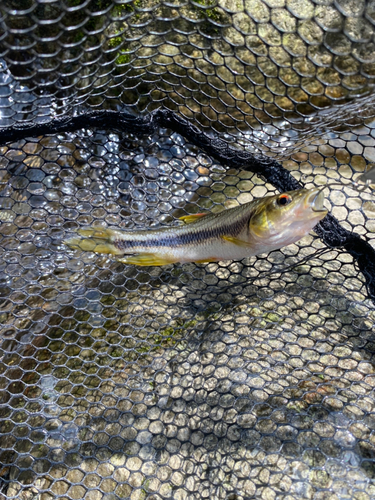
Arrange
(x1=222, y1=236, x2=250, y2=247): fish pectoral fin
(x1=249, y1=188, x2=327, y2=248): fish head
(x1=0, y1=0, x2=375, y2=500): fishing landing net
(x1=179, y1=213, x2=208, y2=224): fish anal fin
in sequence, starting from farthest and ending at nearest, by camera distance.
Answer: (x1=179, y1=213, x2=208, y2=224): fish anal fin
(x1=222, y1=236, x2=250, y2=247): fish pectoral fin
(x1=249, y1=188, x2=327, y2=248): fish head
(x1=0, y1=0, x2=375, y2=500): fishing landing net

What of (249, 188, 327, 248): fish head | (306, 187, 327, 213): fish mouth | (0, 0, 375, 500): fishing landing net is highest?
(306, 187, 327, 213): fish mouth

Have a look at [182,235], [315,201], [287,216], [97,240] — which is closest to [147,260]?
[182,235]

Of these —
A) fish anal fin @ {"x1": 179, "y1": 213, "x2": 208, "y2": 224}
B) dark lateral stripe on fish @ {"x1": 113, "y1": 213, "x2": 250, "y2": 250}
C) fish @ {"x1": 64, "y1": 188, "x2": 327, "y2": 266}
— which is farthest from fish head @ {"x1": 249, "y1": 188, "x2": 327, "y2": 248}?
fish anal fin @ {"x1": 179, "y1": 213, "x2": 208, "y2": 224}

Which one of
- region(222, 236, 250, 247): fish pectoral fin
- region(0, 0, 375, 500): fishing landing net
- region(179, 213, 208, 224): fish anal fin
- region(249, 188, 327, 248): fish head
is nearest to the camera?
region(0, 0, 375, 500): fishing landing net

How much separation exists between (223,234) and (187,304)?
742 millimetres

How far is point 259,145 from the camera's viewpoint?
12.7 feet

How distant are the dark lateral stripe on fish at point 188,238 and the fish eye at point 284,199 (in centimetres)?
29

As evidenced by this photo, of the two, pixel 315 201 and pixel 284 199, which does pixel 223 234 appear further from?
pixel 315 201

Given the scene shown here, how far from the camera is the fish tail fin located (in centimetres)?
320

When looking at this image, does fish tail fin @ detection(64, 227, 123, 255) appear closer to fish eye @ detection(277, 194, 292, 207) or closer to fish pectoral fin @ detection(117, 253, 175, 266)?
fish pectoral fin @ detection(117, 253, 175, 266)

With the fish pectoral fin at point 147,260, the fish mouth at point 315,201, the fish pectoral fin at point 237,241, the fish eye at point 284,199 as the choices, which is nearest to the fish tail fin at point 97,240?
the fish pectoral fin at point 147,260

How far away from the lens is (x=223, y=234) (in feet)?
9.91

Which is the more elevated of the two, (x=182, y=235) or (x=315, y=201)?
(x=315, y=201)

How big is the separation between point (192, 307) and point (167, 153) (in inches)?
77.8
